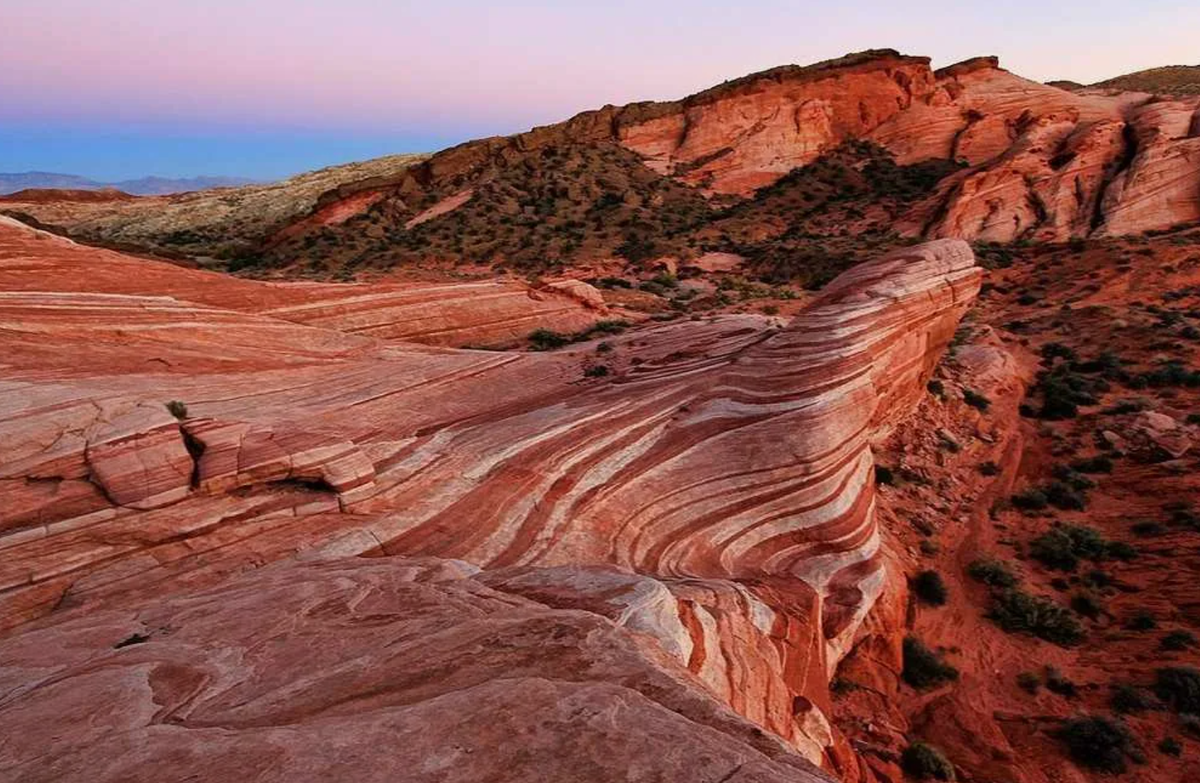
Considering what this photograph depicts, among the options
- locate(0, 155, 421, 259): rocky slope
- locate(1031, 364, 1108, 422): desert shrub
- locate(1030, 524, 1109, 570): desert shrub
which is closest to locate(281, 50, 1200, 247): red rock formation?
locate(0, 155, 421, 259): rocky slope

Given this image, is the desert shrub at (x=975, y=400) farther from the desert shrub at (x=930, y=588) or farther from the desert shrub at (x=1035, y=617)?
the desert shrub at (x=930, y=588)

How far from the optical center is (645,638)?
587 cm

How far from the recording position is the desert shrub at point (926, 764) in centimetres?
Result: 1052

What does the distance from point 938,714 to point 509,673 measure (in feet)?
34.7

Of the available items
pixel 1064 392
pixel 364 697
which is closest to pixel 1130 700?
pixel 1064 392

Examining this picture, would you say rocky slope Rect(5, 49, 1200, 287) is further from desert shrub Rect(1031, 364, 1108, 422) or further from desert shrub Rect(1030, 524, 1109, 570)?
desert shrub Rect(1030, 524, 1109, 570)

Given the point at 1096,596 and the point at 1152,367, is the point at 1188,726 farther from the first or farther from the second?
the point at 1152,367

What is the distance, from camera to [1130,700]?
11781 millimetres

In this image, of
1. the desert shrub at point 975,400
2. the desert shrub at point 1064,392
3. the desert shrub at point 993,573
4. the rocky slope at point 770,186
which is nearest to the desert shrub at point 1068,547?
the desert shrub at point 993,573

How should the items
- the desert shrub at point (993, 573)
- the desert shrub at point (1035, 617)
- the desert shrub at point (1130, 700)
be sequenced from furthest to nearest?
the desert shrub at point (993, 573) → the desert shrub at point (1035, 617) → the desert shrub at point (1130, 700)

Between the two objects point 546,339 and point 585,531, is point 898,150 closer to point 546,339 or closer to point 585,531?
point 546,339

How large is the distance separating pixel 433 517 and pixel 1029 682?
1186 cm

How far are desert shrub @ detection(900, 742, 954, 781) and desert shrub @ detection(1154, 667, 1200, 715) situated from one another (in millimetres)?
4629

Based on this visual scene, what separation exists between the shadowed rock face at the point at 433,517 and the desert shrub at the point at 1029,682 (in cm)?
356
